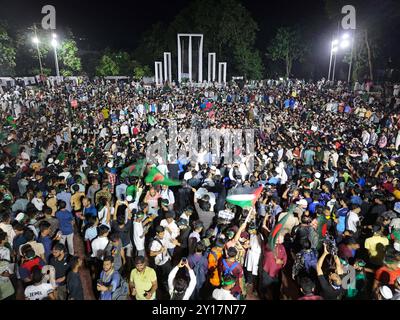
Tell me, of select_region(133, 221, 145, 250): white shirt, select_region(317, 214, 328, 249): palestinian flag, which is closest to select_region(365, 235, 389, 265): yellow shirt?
select_region(317, 214, 328, 249): palestinian flag

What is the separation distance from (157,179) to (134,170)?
0.82m

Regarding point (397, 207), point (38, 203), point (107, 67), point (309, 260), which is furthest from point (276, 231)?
point (107, 67)

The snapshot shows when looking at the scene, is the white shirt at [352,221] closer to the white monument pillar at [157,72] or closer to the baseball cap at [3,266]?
the baseball cap at [3,266]

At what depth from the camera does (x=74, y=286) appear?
4277 millimetres

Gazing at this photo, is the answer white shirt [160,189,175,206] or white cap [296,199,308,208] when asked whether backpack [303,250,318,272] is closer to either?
white cap [296,199,308,208]

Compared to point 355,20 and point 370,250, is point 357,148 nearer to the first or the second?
point 370,250

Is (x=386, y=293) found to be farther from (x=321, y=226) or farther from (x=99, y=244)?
(x=99, y=244)

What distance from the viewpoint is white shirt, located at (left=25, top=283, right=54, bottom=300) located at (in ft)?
13.0

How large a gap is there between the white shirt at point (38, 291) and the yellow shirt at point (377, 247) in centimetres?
454

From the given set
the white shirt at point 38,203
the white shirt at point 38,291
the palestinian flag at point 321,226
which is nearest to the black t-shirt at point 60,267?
the white shirt at point 38,291

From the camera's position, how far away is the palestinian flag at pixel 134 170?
8.41 m

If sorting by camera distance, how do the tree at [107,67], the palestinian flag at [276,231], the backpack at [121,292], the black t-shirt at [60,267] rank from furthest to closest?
the tree at [107,67]
the palestinian flag at [276,231]
the black t-shirt at [60,267]
the backpack at [121,292]

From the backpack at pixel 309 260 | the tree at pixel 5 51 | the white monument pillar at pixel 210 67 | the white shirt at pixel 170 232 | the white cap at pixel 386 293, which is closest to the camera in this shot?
the white cap at pixel 386 293

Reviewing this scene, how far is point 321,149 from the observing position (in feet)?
31.6
